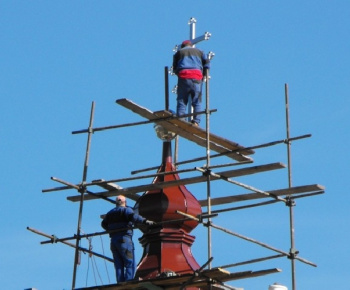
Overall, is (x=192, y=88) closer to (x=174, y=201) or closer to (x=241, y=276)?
(x=174, y=201)

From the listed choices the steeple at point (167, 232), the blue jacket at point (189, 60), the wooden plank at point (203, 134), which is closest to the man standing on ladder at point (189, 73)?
the blue jacket at point (189, 60)

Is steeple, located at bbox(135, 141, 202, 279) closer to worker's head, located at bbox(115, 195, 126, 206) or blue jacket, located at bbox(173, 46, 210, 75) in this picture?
worker's head, located at bbox(115, 195, 126, 206)

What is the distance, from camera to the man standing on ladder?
47438 millimetres

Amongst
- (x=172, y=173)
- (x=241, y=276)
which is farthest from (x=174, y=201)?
(x=241, y=276)

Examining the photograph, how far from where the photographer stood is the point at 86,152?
1860 inches

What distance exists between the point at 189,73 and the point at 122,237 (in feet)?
14.6

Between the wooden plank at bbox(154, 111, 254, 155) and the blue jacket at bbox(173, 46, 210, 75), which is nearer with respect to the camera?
the wooden plank at bbox(154, 111, 254, 155)

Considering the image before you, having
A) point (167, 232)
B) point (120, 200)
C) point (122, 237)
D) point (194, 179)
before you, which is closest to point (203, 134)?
point (194, 179)

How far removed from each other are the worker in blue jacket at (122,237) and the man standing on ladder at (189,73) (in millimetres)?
2992

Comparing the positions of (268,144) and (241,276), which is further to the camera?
(268,144)

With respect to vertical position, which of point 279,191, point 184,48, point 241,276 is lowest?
point 241,276

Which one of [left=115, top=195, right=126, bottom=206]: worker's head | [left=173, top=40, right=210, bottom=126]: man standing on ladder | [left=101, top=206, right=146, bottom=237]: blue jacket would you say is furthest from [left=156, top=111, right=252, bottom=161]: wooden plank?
[left=101, top=206, right=146, bottom=237]: blue jacket

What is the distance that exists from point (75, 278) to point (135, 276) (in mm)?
1390

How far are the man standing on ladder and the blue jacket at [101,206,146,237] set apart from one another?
2943 millimetres
